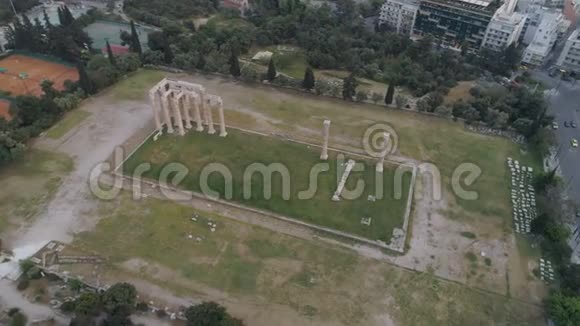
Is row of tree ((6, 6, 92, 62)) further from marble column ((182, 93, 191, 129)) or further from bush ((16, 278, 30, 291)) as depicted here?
bush ((16, 278, 30, 291))

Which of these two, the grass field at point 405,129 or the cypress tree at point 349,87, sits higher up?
the cypress tree at point 349,87

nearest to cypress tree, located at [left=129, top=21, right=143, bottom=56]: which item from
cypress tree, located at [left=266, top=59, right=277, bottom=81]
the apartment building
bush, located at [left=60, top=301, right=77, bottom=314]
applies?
cypress tree, located at [left=266, top=59, right=277, bottom=81]

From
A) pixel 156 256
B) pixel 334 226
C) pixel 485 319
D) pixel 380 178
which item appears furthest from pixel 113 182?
pixel 485 319

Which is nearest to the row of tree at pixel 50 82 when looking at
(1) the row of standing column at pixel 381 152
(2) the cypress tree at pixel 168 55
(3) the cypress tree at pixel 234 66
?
(2) the cypress tree at pixel 168 55

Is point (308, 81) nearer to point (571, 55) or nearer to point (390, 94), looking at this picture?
point (390, 94)

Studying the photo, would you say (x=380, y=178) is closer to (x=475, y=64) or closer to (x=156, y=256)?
(x=156, y=256)

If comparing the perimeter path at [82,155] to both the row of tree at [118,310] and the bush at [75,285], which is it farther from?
the row of tree at [118,310]
